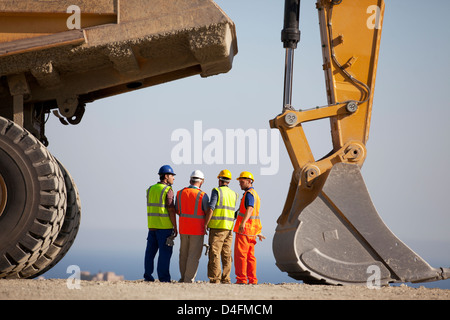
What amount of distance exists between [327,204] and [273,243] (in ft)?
2.87

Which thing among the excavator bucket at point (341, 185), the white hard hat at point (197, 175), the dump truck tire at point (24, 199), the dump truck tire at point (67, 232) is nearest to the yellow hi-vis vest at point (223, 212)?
the white hard hat at point (197, 175)

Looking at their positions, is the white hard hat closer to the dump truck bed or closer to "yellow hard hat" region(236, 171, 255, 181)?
"yellow hard hat" region(236, 171, 255, 181)

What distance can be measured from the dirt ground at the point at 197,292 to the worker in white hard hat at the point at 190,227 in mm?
1491

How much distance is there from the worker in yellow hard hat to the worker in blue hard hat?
1.62ft

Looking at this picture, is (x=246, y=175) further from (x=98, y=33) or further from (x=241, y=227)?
(x=98, y=33)

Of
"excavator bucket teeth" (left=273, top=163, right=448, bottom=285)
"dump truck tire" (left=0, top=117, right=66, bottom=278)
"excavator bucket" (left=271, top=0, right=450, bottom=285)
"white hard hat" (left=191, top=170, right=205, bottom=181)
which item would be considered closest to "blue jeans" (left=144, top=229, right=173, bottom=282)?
"white hard hat" (left=191, top=170, right=205, bottom=181)

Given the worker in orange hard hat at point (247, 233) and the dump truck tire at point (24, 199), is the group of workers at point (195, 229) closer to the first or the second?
the worker in orange hard hat at point (247, 233)

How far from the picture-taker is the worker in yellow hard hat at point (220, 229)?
9406 mm

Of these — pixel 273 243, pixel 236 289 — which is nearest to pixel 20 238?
pixel 236 289

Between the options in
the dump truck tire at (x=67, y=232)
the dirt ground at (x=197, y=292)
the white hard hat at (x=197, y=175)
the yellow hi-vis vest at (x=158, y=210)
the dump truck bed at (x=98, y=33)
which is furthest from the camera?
the white hard hat at (x=197, y=175)

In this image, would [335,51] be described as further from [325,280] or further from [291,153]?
[325,280]

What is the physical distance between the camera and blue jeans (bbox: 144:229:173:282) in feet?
30.5

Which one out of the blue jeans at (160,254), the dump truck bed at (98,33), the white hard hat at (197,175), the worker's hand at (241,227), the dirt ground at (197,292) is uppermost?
the dump truck bed at (98,33)
